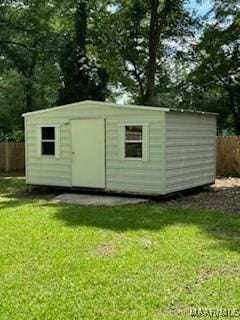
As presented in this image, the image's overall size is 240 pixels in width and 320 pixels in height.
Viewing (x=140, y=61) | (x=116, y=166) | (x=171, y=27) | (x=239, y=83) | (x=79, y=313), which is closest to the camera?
(x=79, y=313)

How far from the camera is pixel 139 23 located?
84.5ft

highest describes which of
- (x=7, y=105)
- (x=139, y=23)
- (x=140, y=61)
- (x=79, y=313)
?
(x=139, y=23)

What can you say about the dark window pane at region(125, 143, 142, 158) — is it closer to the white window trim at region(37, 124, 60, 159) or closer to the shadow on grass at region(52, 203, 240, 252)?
the shadow on grass at region(52, 203, 240, 252)

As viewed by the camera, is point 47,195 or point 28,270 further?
point 47,195

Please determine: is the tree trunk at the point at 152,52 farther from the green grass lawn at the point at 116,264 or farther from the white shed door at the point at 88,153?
the green grass lawn at the point at 116,264

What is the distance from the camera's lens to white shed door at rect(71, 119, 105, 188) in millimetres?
13741

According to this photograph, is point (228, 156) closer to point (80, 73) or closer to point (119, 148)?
point (80, 73)

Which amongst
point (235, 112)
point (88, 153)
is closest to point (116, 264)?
point (88, 153)

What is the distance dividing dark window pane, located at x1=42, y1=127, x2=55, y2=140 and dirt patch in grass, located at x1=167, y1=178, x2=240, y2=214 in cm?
424

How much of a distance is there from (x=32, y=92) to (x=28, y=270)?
82.9 feet

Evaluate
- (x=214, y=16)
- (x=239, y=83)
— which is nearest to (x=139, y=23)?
(x=214, y=16)

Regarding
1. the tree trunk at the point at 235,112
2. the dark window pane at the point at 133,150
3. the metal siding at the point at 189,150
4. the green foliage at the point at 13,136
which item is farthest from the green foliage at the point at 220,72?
the dark window pane at the point at 133,150

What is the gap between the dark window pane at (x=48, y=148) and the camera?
48.5ft

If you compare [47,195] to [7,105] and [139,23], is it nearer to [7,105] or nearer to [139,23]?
Answer: [139,23]
